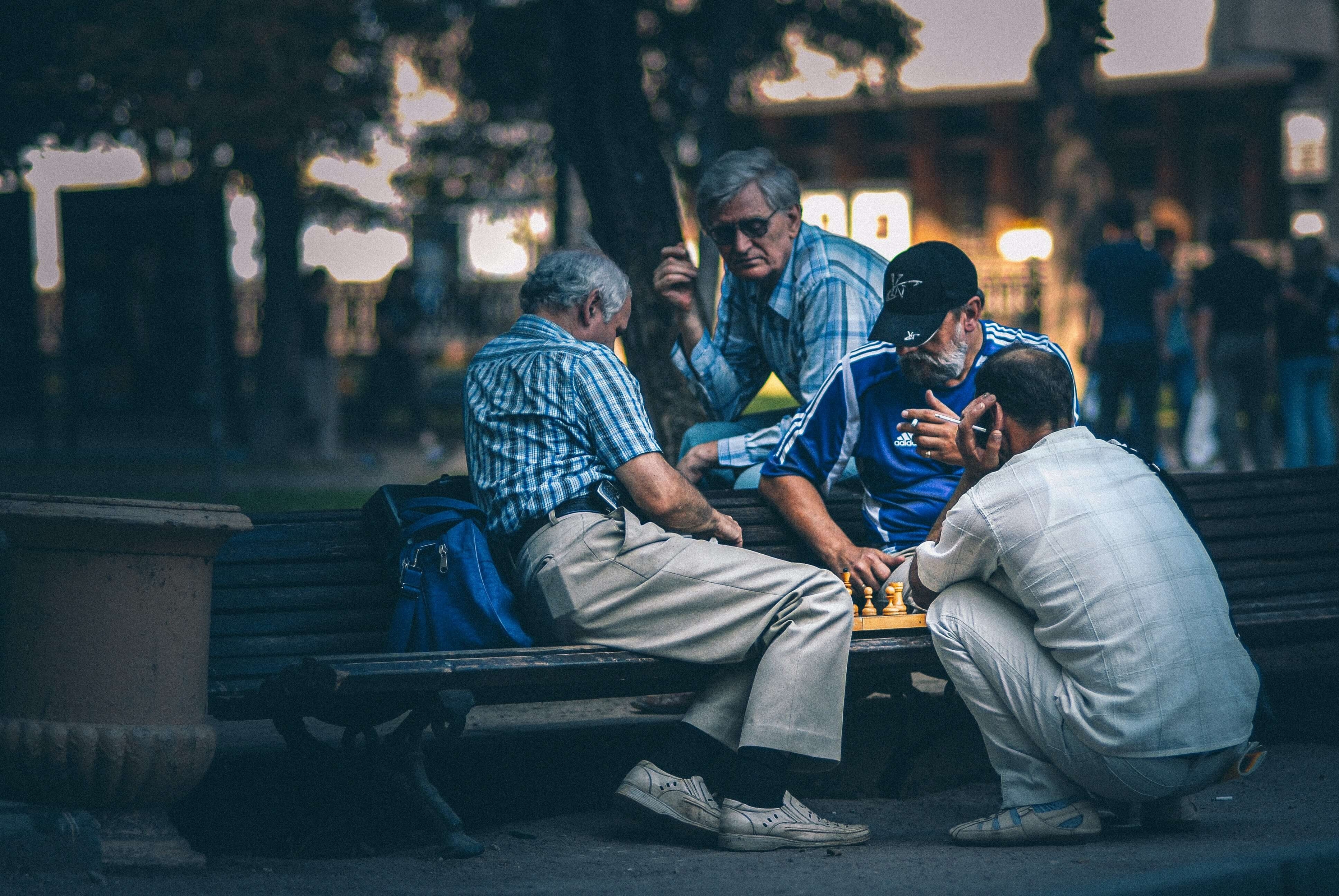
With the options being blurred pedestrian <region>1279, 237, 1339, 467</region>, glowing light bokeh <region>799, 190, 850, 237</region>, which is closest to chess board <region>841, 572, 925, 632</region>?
blurred pedestrian <region>1279, 237, 1339, 467</region>

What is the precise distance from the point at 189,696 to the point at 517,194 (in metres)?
19.7

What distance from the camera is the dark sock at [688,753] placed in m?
4.23

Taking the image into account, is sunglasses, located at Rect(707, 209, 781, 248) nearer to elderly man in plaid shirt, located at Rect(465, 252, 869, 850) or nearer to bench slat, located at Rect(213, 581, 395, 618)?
elderly man in plaid shirt, located at Rect(465, 252, 869, 850)

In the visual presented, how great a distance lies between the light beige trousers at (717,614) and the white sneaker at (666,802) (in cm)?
16

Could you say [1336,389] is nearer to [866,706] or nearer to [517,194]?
[866,706]

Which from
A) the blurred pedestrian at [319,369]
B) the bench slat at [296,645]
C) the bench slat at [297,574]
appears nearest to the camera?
the bench slat at [296,645]

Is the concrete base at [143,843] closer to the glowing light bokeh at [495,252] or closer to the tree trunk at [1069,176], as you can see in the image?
the tree trunk at [1069,176]

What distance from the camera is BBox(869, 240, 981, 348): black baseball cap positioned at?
4.59 m

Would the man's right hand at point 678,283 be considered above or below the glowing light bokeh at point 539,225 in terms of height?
below

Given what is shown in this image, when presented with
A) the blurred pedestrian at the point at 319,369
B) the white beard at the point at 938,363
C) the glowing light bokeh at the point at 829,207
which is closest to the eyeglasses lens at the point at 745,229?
the white beard at the point at 938,363

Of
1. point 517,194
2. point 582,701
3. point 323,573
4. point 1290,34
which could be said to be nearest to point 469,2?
point 517,194

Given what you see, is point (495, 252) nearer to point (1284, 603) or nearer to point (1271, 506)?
point (1271, 506)

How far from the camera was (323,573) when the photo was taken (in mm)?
4578

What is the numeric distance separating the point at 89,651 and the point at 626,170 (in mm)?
3691
